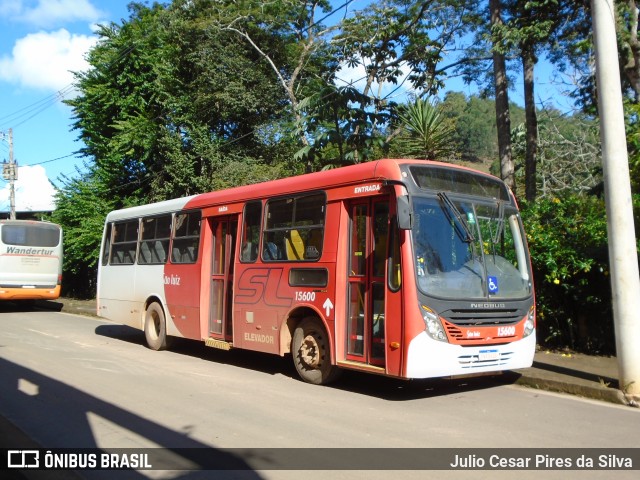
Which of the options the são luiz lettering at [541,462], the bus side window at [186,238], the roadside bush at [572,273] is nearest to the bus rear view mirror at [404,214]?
the são luiz lettering at [541,462]

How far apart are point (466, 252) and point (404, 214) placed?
112 cm

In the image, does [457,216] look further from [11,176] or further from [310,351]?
[11,176]

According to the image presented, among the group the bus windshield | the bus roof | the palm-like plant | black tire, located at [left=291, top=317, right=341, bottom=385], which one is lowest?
black tire, located at [left=291, top=317, right=341, bottom=385]

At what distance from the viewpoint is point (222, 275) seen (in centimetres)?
1091

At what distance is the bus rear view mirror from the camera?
23.1ft

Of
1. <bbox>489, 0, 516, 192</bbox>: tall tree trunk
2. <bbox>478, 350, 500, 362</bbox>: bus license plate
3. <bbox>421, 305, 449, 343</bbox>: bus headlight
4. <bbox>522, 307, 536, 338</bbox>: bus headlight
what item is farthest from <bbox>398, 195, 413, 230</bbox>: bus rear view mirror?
<bbox>489, 0, 516, 192</bbox>: tall tree trunk

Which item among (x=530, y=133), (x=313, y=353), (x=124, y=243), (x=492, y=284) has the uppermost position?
(x=530, y=133)

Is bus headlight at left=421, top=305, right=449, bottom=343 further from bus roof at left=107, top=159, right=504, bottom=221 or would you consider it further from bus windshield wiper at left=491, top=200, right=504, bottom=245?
bus roof at left=107, top=159, right=504, bottom=221

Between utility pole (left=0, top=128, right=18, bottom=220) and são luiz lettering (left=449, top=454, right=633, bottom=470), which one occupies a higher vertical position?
utility pole (left=0, top=128, right=18, bottom=220)

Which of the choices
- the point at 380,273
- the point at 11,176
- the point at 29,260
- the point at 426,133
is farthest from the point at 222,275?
the point at 11,176

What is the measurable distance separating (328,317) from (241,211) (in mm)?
3081

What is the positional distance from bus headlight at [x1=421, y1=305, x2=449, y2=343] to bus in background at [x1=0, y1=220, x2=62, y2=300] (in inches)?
753

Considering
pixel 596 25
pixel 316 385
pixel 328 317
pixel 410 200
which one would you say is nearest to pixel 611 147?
pixel 596 25

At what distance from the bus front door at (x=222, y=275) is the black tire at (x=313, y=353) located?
2099 mm
